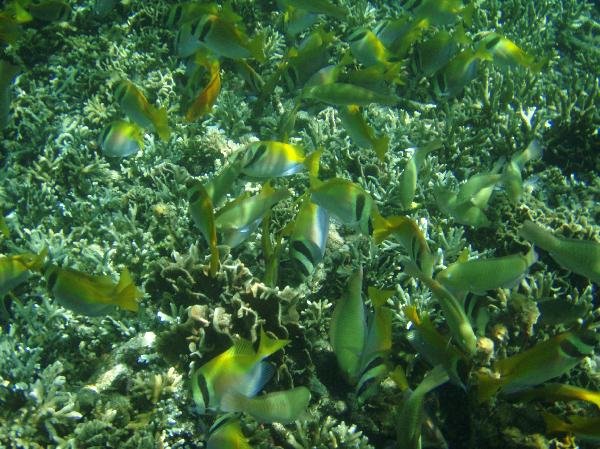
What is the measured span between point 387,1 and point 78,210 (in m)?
5.87

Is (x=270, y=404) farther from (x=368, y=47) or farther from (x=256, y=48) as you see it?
(x=368, y=47)

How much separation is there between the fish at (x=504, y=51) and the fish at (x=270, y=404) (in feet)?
12.9

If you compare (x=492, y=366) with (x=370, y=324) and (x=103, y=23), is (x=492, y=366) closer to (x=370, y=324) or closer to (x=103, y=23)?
(x=370, y=324)

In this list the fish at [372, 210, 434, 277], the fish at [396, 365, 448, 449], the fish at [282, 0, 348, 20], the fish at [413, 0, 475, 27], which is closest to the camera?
the fish at [396, 365, 448, 449]

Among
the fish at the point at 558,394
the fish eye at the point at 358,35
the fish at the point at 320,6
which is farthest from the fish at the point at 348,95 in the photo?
the fish at the point at 558,394

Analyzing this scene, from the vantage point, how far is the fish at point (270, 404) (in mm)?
1994

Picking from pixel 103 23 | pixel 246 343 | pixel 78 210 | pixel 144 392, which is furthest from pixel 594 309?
pixel 103 23

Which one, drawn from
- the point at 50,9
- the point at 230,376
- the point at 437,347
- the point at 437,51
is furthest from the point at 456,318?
the point at 50,9

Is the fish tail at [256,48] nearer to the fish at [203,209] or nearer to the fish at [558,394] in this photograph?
the fish at [203,209]

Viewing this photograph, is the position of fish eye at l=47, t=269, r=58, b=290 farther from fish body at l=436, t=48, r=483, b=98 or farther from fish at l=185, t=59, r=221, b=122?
fish body at l=436, t=48, r=483, b=98

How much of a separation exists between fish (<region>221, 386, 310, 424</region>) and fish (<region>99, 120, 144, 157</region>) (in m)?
2.51

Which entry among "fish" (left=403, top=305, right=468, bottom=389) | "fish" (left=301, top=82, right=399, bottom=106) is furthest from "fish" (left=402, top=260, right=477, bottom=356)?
"fish" (left=301, top=82, right=399, bottom=106)

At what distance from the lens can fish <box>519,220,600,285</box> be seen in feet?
7.95

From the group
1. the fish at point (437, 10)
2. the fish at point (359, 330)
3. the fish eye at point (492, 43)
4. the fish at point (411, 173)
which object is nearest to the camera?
the fish at point (359, 330)
